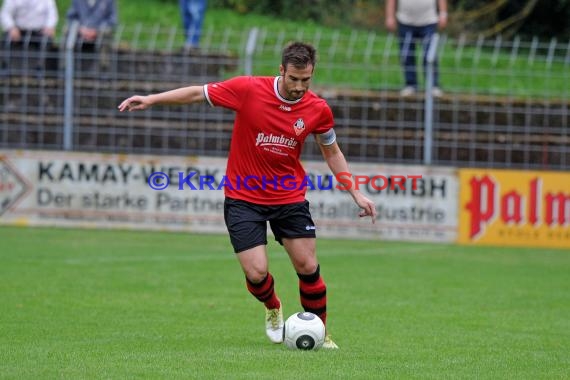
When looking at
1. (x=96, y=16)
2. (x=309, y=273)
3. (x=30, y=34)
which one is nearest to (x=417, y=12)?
(x=96, y=16)

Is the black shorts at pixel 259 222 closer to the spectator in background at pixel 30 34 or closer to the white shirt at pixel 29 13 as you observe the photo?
the spectator in background at pixel 30 34

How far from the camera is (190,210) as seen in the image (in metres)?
17.2

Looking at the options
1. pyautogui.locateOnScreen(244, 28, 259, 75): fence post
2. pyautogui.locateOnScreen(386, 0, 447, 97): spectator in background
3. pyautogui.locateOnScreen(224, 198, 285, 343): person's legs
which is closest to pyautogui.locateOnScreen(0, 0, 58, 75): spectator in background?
pyautogui.locateOnScreen(244, 28, 259, 75): fence post

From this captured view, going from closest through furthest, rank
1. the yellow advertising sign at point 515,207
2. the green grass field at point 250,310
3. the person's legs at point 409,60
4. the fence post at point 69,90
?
the green grass field at point 250,310 < the yellow advertising sign at point 515,207 < the fence post at point 69,90 < the person's legs at point 409,60

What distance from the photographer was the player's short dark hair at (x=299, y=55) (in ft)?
26.3

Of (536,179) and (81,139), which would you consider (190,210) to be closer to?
(81,139)

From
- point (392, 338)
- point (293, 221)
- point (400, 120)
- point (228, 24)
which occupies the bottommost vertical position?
point (392, 338)

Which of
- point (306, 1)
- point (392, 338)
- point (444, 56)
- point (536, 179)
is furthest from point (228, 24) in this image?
point (392, 338)

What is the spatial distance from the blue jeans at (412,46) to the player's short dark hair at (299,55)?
29.8 ft

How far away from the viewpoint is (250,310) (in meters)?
10.6

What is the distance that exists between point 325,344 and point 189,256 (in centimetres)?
664

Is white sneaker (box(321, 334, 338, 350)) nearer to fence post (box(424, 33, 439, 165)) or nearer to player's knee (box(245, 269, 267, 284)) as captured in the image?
player's knee (box(245, 269, 267, 284))

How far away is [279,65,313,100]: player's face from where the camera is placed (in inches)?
317

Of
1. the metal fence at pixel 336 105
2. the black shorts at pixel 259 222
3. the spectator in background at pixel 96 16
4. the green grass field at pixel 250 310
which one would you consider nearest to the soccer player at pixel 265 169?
the black shorts at pixel 259 222
